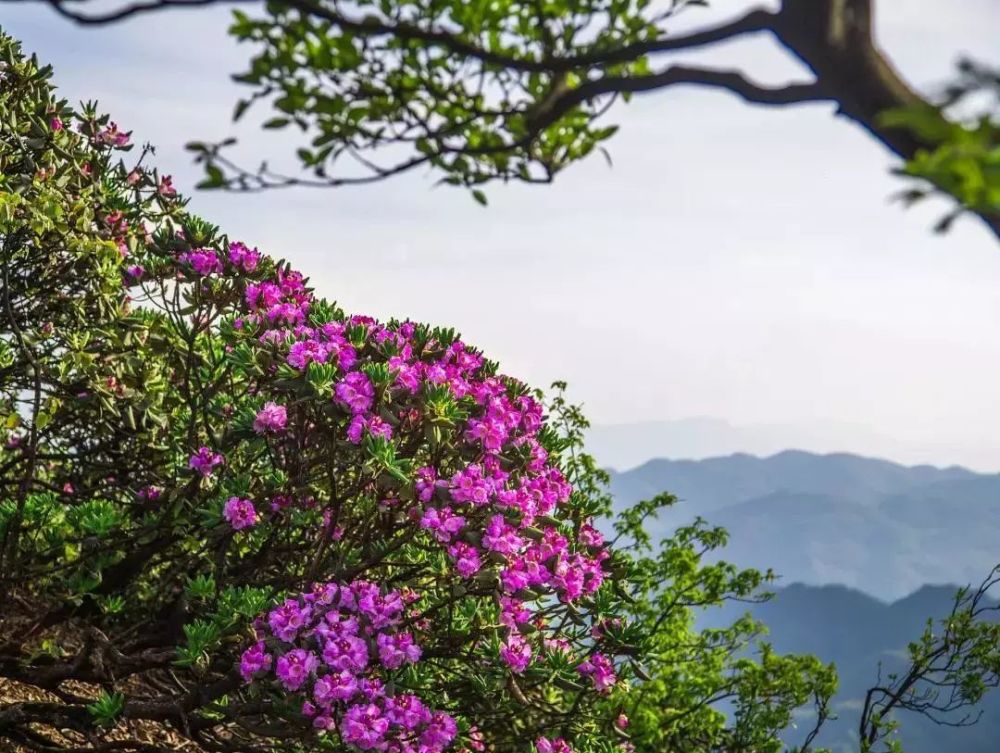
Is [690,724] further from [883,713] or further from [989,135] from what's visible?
[989,135]

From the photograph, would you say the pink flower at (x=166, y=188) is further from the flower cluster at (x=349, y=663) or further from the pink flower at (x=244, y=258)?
the flower cluster at (x=349, y=663)

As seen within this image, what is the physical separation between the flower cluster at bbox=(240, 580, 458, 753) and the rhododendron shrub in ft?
0.05

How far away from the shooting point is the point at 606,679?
223 inches

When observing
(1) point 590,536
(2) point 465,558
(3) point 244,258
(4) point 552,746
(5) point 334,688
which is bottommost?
(4) point 552,746

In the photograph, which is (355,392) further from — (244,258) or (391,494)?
(244,258)

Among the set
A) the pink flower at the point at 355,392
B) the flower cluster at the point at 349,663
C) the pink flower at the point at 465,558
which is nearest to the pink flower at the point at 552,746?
the flower cluster at the point at 349,663

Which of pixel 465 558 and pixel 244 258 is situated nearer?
pixel 465 558

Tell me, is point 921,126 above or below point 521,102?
below

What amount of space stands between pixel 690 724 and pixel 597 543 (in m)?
5.43

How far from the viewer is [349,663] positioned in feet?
15.8

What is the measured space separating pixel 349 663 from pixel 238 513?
44.9 inches

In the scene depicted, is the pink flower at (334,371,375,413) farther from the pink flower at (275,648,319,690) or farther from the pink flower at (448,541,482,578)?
the pink flower at (275,648,319,690)

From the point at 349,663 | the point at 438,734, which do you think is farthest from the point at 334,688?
the point at 438,734

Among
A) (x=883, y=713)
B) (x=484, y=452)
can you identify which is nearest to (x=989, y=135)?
(x=484, y=452)
